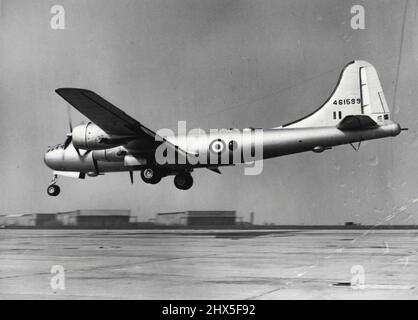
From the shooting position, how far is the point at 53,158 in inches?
1641

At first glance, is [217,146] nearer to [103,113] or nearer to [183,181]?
[183,181]

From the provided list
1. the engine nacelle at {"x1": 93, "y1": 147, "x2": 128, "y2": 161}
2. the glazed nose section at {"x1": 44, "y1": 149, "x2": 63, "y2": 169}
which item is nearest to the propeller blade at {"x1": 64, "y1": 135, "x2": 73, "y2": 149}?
the glazed nose section at {"x1": 44, "y1": 149, "x2": 63, "y2": 169}

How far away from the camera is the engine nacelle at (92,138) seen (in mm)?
36781

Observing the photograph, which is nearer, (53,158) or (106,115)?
(106,115)

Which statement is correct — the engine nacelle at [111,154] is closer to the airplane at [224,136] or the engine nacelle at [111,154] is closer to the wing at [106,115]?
the airplane at [224,136]

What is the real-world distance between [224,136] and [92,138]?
806cm

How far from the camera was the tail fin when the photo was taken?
118 ft

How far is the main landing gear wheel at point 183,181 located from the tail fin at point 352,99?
7.14 m

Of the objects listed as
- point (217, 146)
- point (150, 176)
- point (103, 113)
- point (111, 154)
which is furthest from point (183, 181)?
point (103, 113)

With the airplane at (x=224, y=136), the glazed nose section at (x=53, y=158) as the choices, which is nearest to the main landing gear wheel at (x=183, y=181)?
the airplane at (x=224, y=136)

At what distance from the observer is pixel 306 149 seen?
35.4m

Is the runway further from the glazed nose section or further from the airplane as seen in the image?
the glazed nose section
